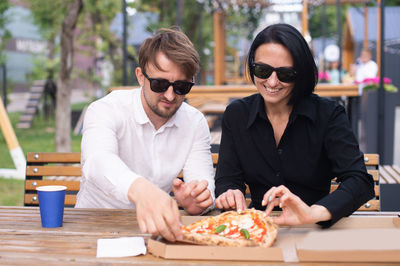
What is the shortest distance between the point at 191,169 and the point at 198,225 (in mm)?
873

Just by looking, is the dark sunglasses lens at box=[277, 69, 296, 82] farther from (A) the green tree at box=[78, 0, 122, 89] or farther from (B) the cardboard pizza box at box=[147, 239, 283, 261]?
(A) the green tree at box=[78, 0, 122, 89]

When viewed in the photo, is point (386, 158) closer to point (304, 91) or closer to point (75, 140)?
point (304, 91)

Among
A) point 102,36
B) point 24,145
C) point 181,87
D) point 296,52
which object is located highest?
point 102,36

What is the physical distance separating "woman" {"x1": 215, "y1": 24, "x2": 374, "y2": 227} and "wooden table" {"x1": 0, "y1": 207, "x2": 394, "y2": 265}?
1.54 ft

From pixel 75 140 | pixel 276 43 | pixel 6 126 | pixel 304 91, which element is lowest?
pixel 75 140

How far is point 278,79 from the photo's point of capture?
2.56 m

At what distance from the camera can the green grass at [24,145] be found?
696 cm

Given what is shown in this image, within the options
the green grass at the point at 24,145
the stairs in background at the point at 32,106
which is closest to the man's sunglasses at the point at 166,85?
the green grass at the point at 24,145

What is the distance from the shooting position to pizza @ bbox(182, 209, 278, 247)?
182cm

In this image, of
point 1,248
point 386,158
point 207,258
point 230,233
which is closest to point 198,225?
point 230,233

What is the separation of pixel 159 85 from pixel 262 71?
20.3 inches

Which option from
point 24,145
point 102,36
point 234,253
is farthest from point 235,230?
point 102,36

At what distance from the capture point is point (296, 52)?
257cm

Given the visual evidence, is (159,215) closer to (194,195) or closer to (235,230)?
(235,230)
